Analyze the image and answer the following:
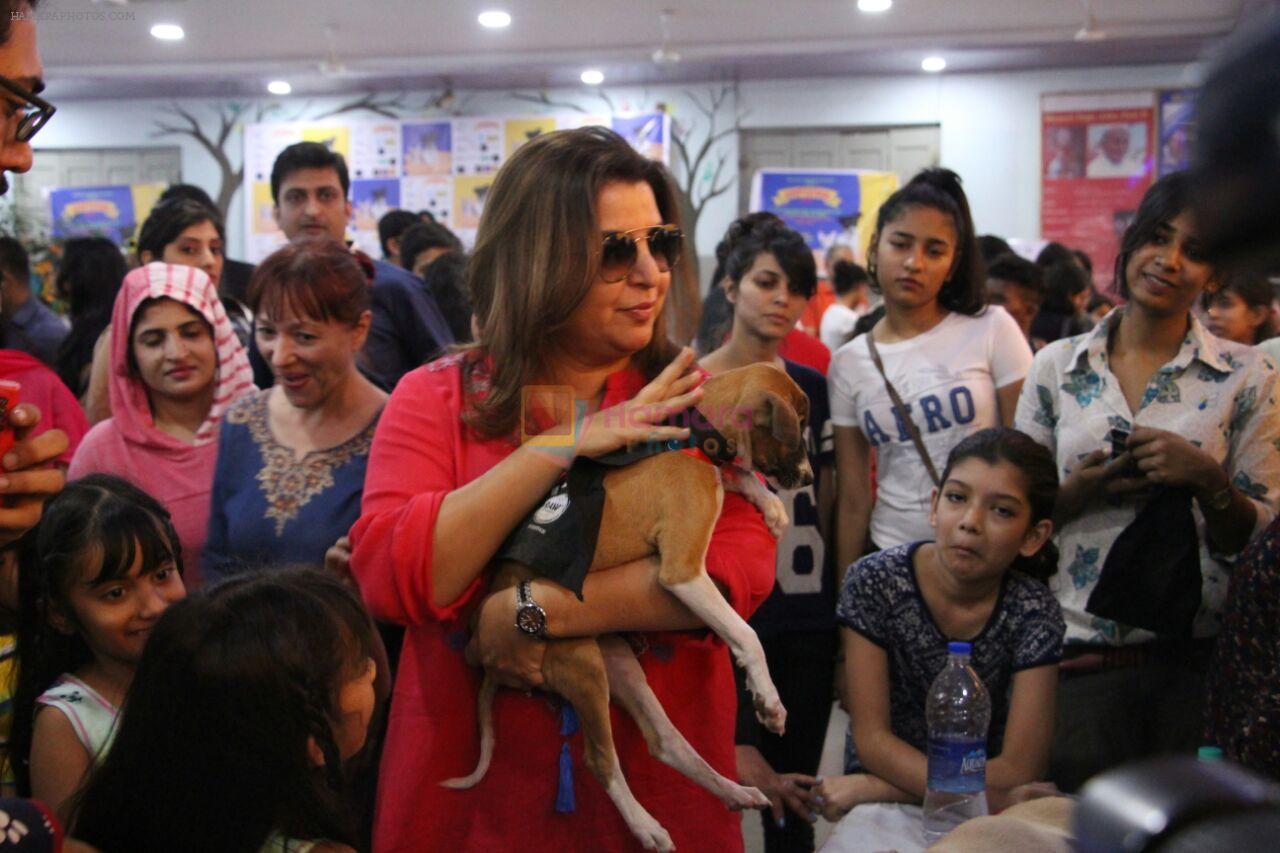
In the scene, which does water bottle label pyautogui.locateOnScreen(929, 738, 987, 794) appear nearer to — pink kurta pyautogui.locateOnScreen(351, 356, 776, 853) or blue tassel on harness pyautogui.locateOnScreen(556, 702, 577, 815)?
pink kurta pyautogui.locateOnScreen(351, 356, 776, 853)

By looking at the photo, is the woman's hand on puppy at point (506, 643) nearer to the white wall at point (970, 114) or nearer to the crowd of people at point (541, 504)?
the crowd of people at point (541, 504)

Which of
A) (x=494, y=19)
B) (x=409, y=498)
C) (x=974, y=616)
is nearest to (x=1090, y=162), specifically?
(x=494, y=19)

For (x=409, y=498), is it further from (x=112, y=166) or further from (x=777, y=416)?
(x=112, y=166)

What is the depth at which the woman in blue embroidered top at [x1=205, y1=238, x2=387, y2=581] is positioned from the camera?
2.21m

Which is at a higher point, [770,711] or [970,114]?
[970,114]

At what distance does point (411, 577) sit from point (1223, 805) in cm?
111

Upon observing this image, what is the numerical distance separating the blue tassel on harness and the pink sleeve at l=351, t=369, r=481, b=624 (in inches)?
8.0

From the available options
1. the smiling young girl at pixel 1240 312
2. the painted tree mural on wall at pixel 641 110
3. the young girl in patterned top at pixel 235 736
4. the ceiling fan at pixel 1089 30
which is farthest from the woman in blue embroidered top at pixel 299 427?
the painted tree mural on wall at pixel 641 110

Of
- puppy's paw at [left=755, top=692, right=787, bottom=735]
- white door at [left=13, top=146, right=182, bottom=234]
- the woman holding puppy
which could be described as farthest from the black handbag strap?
white door at [left=13, top=146, right=182, bottom=234]

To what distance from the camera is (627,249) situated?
4.77 ft

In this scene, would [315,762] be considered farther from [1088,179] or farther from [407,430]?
[1088,179]

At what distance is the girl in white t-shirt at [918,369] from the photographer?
2.86 m

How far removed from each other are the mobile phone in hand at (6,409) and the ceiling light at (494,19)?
24.2ft

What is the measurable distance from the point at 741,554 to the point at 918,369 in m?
1.54
